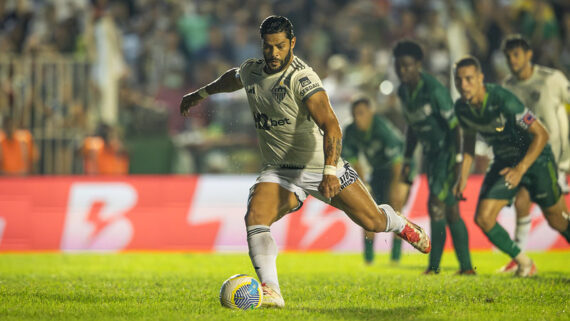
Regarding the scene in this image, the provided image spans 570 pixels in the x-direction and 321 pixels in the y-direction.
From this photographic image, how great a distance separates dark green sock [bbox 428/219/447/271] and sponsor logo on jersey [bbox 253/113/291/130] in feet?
12.9

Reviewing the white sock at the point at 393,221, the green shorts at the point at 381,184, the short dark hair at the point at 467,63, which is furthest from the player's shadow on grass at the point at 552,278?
the short dark hair at the point at 467,63

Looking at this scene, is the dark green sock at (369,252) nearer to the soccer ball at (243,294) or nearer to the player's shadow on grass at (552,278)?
the player's shadow on grass at (552,278)

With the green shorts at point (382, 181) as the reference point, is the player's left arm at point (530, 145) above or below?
above

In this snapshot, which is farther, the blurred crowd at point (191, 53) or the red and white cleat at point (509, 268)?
the blurred crowd at point (191, 53)

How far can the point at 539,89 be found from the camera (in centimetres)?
1102

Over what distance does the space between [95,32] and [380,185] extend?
689cm

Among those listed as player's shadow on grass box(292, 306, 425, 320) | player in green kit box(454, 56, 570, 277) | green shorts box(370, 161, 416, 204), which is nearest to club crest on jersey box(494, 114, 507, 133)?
player in green kit box(454, 56, 570, 277)

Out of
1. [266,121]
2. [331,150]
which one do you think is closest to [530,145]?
[331,150]

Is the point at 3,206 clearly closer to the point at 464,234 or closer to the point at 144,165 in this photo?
the point at 144,165

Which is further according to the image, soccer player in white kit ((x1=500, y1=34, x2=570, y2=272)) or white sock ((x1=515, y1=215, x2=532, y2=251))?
white sock ((x1=515, y1=215, x2=532, y2=251))

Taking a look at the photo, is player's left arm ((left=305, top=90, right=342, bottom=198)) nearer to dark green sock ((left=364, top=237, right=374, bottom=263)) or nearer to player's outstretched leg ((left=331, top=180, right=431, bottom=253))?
player's outstretched leg ((left=331, top=180, right=431, bottom=253))

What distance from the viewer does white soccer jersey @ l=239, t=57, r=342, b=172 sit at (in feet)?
24.9

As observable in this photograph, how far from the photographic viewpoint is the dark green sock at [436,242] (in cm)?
1086

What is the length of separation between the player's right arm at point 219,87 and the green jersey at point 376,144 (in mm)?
4293
